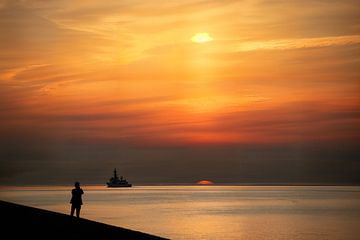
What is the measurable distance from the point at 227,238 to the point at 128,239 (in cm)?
3847

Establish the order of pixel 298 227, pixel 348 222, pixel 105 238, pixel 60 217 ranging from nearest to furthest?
pixel 105 238
pixel 60 217
pixel 298 227
pixel 348 222

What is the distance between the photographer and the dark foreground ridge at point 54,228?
74.2ft

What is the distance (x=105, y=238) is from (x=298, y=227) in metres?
56.7

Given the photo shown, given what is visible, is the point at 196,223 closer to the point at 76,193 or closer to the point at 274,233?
the point at 274,233

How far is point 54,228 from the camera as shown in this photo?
24938mm

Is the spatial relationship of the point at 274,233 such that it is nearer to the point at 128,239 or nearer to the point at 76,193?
the point at 76,193

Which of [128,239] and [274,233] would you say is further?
[274,233]

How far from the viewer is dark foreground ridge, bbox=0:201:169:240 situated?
22.6m

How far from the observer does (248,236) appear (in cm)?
6412

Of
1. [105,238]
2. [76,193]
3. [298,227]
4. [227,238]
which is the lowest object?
[105,238]

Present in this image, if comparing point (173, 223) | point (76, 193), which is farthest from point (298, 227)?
point (76, 193)

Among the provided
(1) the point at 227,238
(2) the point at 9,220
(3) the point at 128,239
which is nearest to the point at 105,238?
(3) the point at 128,239

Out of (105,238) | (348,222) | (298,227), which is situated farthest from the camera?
(348,222)

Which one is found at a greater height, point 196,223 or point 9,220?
point 196,223
